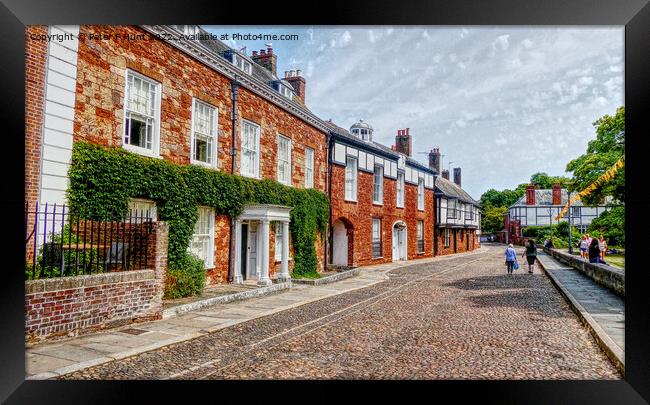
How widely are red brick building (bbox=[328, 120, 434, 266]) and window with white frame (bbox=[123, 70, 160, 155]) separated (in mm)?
10102

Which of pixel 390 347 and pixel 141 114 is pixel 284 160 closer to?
pixel 141 114

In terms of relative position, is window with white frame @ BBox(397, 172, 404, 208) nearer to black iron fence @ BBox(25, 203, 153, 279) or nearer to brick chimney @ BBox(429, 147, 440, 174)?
brick chimney @ BBox(429, 147, 440, 174)

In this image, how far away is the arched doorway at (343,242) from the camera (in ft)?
69.4

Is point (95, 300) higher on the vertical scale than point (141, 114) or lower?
lower

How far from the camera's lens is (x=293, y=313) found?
9.54m

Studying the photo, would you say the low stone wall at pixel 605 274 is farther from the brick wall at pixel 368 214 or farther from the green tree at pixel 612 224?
the brick wall at pixel 368 214

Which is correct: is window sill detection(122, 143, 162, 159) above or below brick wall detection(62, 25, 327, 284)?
below

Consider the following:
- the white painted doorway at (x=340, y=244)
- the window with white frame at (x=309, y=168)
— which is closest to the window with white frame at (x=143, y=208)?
the window with white frame at (x=309, y=168)

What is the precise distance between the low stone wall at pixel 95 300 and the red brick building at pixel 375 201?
11873mm

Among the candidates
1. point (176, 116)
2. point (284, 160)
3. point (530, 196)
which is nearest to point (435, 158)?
point (530, 196)

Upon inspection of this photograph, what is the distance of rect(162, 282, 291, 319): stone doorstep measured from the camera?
28.4 feet

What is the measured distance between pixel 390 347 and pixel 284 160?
10.3 metres

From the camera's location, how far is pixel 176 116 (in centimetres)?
1080

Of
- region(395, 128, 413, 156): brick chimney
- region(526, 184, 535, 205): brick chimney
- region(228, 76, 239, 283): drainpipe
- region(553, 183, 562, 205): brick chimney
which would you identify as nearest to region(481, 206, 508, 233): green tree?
region(553, 183, 562, 205): brick chimney
